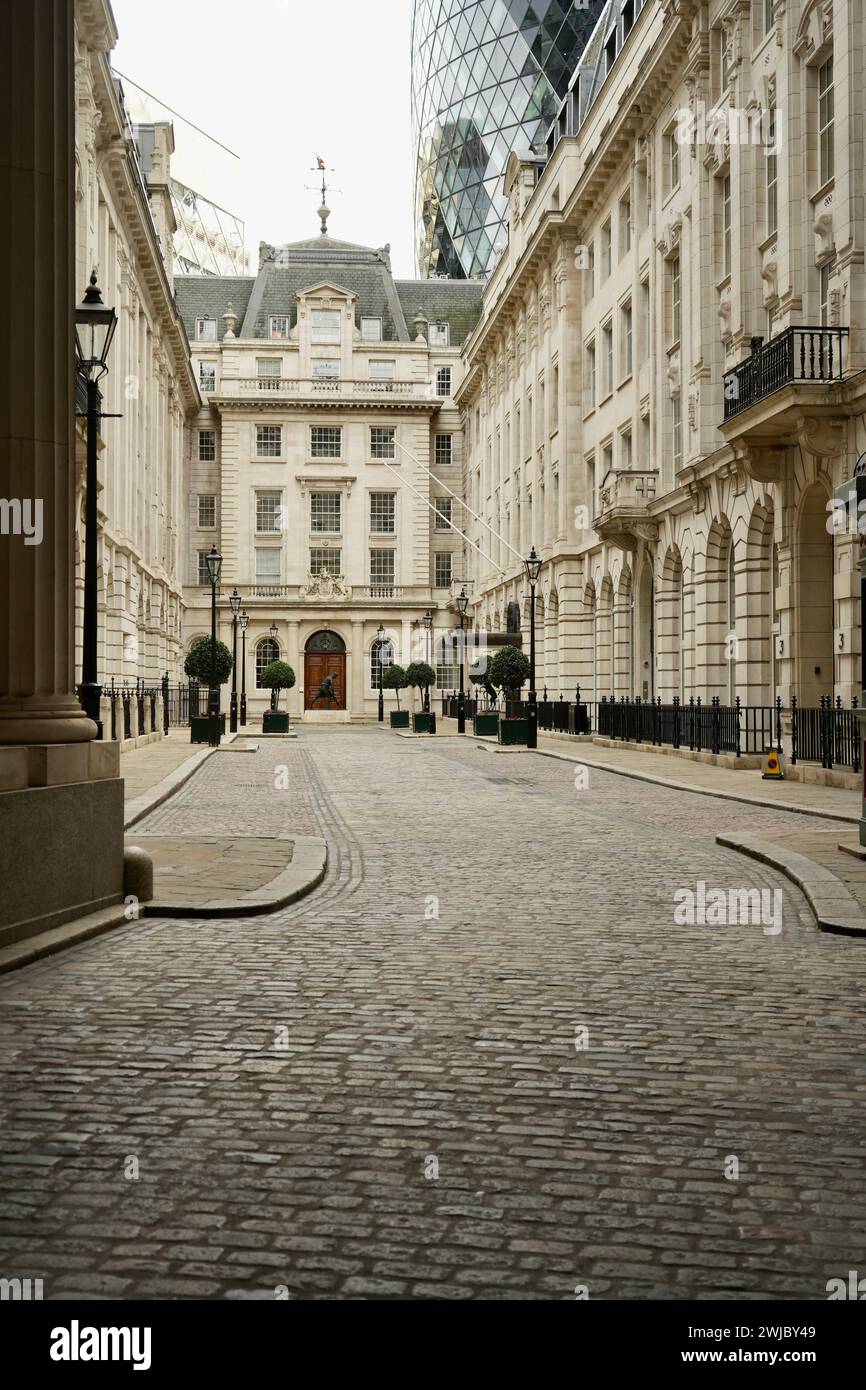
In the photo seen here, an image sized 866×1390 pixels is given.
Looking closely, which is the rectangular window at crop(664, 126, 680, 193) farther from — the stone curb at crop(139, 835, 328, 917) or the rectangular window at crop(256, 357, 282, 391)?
the rectangular window at crop(256, 357, 282, 391)

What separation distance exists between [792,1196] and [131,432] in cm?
4406

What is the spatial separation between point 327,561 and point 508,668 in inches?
1345

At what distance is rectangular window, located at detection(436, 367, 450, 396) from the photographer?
80.4 m

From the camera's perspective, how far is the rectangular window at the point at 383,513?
77.9 m

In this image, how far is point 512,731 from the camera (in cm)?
3759

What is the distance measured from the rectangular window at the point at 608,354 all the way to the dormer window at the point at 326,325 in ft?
116

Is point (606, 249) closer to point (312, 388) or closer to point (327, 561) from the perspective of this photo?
point (312, 388)

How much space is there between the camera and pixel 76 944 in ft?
26.7

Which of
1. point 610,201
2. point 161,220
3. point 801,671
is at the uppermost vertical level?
point 161,220

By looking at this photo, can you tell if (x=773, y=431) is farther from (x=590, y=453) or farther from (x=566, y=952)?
(x=590, y=453)

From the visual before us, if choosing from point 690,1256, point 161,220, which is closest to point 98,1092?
point 690,1256

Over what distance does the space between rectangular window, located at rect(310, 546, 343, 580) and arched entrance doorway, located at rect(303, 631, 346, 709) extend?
3.58m

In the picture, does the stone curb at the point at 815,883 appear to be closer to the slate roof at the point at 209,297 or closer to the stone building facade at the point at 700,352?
the stone building facade at the point at 700,352

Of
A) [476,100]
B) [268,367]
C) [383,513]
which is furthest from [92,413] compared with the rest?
[476,100]
